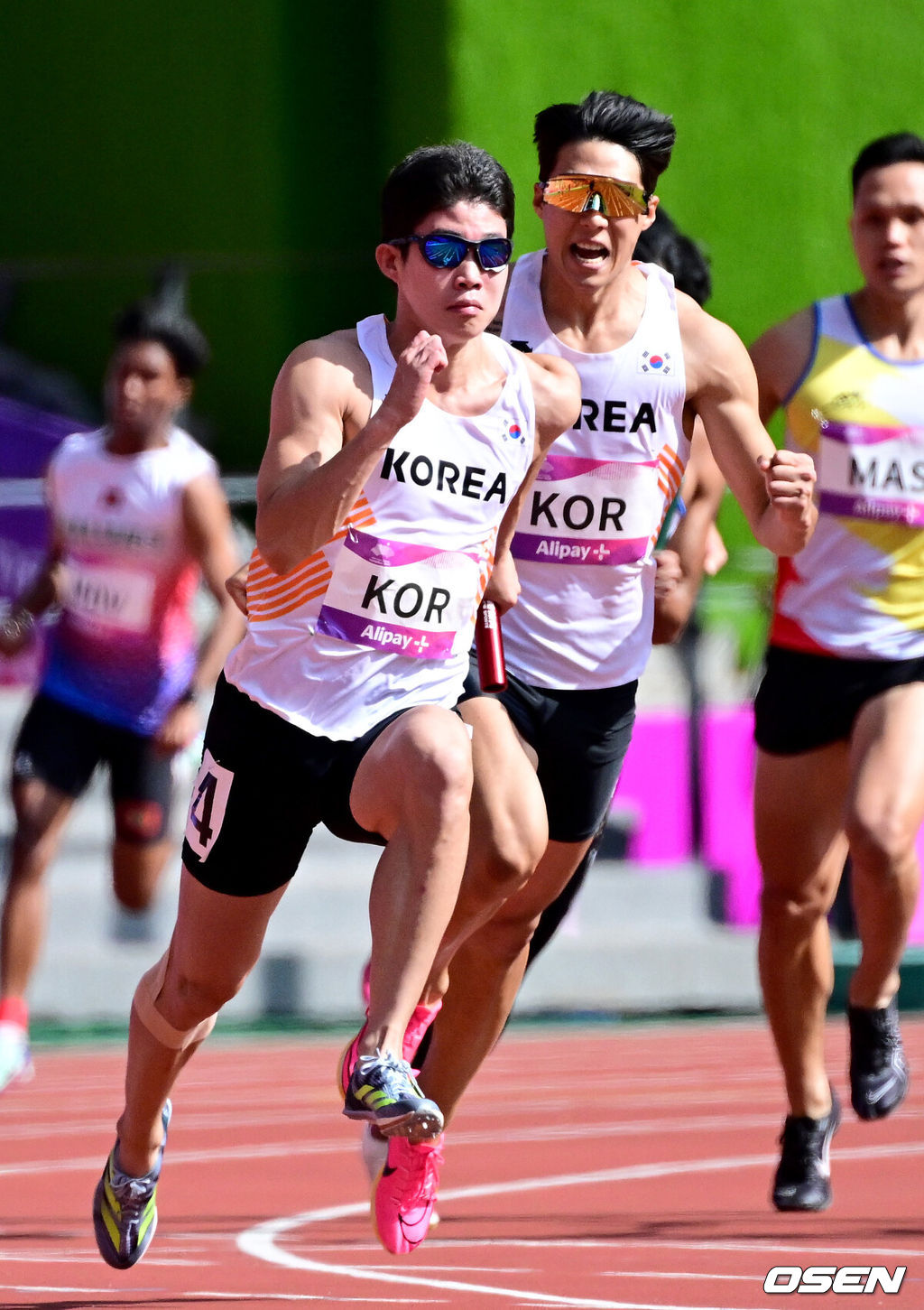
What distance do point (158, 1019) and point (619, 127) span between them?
2.28 m

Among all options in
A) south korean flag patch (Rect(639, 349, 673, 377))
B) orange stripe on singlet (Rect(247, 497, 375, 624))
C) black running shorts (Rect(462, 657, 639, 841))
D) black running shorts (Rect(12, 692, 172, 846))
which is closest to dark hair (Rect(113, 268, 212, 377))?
black running shorts (Rect(12, 692, 172, 846))

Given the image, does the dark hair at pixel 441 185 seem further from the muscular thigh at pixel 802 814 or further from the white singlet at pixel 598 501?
the muscular thigh at pixel 802 814

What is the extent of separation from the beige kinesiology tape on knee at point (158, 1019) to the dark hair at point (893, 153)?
3.01m

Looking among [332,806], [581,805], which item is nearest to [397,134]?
[581,805]

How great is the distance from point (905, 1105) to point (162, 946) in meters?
4.24

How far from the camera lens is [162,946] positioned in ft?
40.5

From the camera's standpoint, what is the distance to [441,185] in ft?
17.6

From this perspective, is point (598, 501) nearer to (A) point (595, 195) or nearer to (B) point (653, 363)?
(B) point (653, 363)

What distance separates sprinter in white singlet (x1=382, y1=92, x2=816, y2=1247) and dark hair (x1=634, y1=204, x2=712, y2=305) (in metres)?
0.95

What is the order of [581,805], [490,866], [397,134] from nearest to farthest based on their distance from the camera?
[490,866] < [581,805] < [397,134]

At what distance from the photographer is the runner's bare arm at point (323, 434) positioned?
16.6 ft

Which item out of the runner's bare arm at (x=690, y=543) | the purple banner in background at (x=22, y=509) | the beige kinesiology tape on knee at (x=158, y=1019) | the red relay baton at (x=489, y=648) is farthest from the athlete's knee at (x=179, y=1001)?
the purple banner in background at (x=22, y=509)

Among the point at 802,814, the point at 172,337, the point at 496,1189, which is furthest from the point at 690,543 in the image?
the point at 172,337

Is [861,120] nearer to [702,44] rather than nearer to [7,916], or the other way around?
[702,44]
